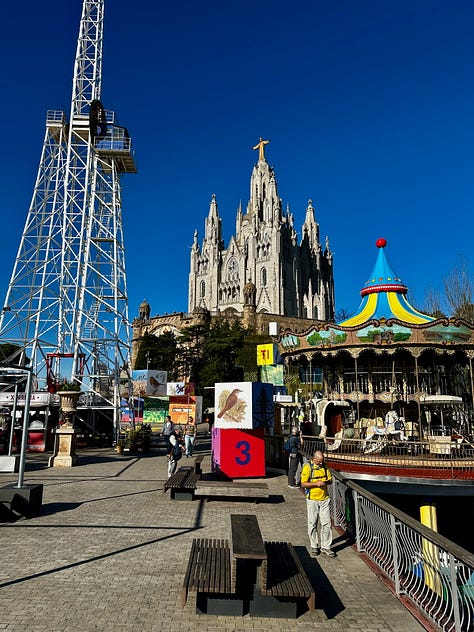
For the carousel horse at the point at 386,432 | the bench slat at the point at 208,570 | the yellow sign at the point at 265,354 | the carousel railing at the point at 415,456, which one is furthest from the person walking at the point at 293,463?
the yellow sign at the point at 265,354

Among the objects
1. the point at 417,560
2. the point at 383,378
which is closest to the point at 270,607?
the point at 417,560

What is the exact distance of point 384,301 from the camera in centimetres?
2283

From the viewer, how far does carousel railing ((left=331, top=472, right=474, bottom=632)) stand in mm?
4324

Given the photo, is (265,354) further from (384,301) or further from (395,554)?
(395,554)

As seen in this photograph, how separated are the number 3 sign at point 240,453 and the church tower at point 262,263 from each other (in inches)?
2889

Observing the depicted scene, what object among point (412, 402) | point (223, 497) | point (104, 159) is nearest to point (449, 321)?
point (412, 402)

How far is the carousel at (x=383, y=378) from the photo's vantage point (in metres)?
17.0

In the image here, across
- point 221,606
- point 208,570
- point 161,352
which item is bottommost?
point 221,606

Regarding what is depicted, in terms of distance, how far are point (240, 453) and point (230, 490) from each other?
3.46 m

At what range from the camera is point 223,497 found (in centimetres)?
1095

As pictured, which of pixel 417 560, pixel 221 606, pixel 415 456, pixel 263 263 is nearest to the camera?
pixel 221 606

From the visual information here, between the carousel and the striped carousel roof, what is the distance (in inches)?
1.9

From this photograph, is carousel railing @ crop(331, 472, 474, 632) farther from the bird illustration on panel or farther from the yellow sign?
the yellow sign

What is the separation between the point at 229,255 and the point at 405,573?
309ft
